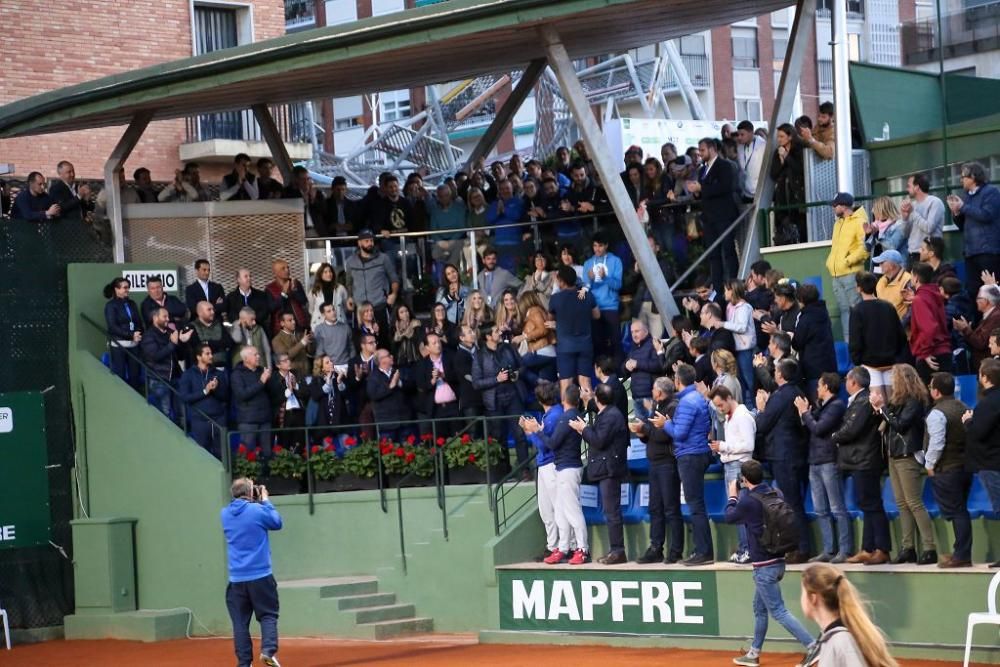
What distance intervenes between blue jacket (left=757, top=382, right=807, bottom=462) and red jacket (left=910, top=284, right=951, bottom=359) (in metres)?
1.37

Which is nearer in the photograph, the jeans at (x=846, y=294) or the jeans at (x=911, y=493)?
the jeans at (x=911, y=493)

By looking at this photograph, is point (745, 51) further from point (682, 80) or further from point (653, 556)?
point (653, 556)

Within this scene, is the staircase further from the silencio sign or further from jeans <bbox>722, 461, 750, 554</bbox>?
jeans <bbox>722, 461, 750, 554</bbox>

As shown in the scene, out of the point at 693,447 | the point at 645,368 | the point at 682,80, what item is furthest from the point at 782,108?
the point at 682,80

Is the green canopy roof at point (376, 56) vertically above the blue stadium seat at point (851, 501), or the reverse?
the green canopy roof at point (376, 56)

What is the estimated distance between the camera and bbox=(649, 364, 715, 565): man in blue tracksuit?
16234mm

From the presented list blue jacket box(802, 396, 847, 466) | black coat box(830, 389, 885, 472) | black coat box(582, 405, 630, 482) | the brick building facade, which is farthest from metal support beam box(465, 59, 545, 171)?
black coat box(830, 389, 885, 472)

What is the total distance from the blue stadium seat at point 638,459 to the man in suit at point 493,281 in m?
3.86

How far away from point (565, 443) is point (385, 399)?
11.3 feet

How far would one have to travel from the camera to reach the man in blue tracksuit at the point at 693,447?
16234mm

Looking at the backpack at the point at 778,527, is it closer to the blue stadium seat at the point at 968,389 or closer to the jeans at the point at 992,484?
the jeans at the point at 992,484

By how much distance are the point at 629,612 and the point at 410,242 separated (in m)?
7.76

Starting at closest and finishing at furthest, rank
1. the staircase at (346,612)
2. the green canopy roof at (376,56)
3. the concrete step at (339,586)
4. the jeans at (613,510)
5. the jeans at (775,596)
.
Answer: the jeans at (775,596)
the jeans at (613,510)
the green canopy roof at (376,56)
the staircase at (346,612)
the concrete step at (339,586)

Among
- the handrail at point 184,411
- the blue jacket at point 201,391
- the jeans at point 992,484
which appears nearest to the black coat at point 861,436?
the jeans at point 992,484
